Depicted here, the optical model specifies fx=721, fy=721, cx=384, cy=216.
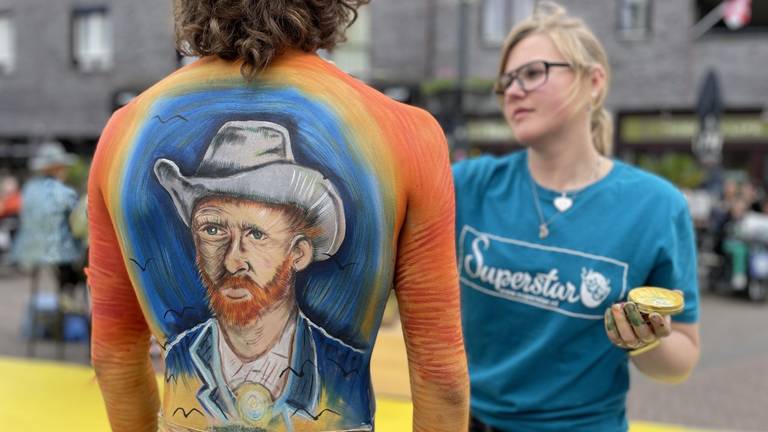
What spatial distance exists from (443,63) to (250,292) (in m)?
14.7

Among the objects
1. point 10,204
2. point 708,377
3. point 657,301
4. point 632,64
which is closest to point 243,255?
point 657,301

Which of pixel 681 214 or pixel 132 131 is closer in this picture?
pixel 132 131

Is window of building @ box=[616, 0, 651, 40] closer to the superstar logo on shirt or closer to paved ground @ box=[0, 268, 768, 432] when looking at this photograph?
paved ground @ box=[0, 268, 768, 432]

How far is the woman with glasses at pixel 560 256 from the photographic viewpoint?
163 centimetres

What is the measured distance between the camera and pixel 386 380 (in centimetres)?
314

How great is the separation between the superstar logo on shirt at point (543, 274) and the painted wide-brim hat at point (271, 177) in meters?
0.81

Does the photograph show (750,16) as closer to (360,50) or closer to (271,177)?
(360,50)

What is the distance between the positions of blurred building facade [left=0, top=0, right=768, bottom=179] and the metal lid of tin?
390 inches

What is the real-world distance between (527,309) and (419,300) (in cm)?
72

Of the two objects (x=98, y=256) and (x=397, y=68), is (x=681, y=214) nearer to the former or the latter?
(x=98, y=256)

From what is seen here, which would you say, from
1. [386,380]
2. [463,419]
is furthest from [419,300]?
[386,380]

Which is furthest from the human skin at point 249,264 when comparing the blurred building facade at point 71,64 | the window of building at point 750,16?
the blurred building facade at point 71,64

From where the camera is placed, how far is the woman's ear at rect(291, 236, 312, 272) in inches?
38.8

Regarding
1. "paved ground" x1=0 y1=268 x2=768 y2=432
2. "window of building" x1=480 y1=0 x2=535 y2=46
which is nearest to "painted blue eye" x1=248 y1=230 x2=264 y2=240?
"paved ground" x1=0 y1=268 x2=768 y2=432
